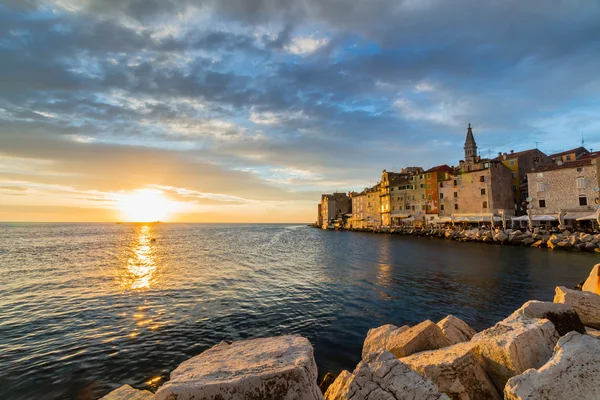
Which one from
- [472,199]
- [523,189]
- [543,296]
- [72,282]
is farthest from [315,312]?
[523,189]

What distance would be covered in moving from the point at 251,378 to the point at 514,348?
4463 millimetres

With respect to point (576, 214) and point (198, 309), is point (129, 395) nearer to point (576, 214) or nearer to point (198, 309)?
point (198, 309)

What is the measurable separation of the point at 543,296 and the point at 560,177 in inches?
1809

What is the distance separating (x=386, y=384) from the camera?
→ 4.02 m

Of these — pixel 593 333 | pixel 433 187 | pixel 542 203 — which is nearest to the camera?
A: pixel 593 333

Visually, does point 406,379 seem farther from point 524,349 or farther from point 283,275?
point 283,275

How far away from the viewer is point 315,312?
535 inches

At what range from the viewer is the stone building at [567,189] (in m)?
45.3

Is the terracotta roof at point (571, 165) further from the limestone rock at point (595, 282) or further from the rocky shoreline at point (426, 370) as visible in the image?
the rocky shoreline at point (426, 370)

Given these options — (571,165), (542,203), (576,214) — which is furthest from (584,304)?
(542,203)

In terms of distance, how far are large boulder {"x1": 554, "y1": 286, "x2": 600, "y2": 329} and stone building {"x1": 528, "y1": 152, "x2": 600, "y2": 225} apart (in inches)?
1819

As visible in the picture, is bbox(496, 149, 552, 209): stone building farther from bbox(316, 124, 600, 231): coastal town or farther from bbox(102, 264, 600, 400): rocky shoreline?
bbox(102, 264, 600, 400): rocky shoreline

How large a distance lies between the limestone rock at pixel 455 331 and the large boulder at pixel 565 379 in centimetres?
307

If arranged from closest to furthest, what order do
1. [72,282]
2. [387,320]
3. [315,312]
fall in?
[387,320] < [315,312] < [72,282]
